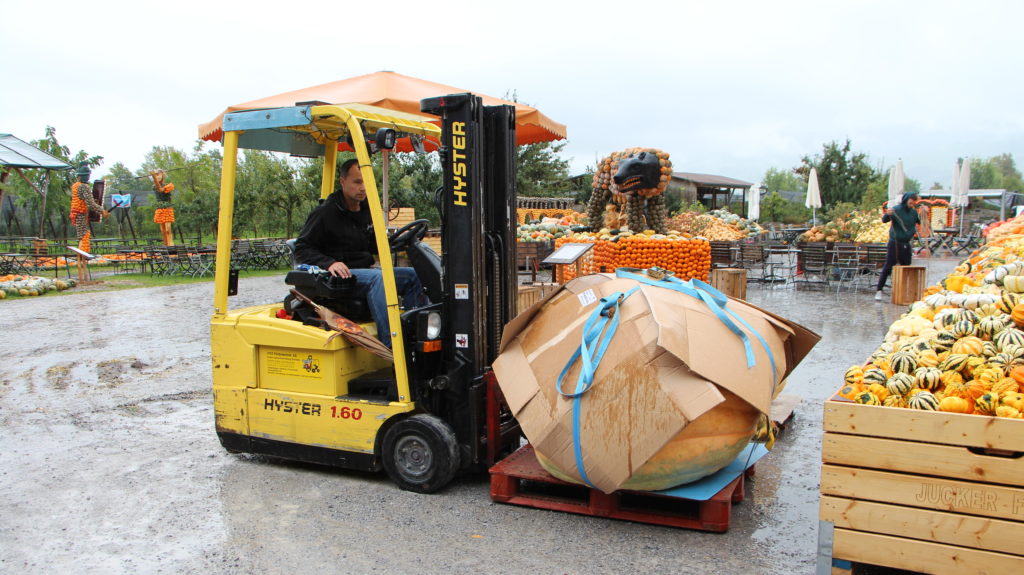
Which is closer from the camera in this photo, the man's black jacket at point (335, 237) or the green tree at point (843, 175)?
the man's black jacket at point (335, 237)

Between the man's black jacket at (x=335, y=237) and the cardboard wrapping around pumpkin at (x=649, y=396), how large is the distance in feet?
5.68

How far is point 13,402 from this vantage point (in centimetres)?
743

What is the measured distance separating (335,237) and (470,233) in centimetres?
115

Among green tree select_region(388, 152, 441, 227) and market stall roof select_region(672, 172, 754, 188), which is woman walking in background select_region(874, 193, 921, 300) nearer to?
green tree select_region(388, 152, 441, 227)

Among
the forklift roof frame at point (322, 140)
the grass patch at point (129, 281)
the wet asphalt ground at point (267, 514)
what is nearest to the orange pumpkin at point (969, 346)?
the wet asphalt ground at point (267, 514)

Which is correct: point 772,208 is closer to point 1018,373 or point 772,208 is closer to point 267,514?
point 1018,373

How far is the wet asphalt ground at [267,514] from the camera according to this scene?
389cm

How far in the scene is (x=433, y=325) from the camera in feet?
15.8

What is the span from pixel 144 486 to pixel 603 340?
3.41m

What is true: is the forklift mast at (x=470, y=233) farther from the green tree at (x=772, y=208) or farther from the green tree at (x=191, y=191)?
the green tree at (x=772, y=208)

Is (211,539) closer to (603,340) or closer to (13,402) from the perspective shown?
(603,340)

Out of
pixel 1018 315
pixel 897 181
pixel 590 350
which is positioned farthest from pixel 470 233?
pixel 897 181

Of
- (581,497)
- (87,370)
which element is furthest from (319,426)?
(87,370)

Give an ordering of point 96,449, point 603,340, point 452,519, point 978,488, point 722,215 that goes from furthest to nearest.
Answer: point 722,215
point 96,449
point 452,519
point 603,340
point 978,488
